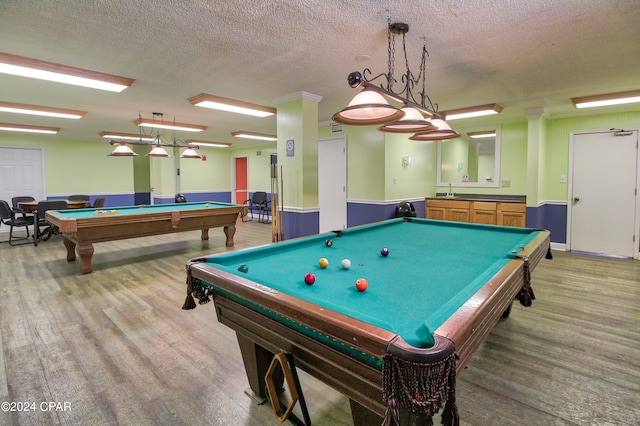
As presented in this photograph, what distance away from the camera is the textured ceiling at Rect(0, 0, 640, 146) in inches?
84.4

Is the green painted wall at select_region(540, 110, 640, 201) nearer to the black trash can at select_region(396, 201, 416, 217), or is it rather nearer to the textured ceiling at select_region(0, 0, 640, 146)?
the textured ceiling at select_region(0, 0, 640, 146)

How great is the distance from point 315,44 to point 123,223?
11.6 ft

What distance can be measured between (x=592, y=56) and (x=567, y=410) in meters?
2.98

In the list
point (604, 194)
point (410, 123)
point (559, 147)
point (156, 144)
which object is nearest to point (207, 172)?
point (156, 144)

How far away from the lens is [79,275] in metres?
4.17

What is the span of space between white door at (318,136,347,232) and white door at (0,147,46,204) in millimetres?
7284

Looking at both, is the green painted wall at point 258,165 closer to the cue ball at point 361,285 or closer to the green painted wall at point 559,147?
the green painted wall at point 559,147

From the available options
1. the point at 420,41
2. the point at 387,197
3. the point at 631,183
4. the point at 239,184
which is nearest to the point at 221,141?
the point at 239,184

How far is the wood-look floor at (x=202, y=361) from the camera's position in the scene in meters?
1.74

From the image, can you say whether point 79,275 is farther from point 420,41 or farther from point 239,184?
point 239,184

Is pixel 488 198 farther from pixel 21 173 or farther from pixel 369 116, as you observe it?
pixel 21 173

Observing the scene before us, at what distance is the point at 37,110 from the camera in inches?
195

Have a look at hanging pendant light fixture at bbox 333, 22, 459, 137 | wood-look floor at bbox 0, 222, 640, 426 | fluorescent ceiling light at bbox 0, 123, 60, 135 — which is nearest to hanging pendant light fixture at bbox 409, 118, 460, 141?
hanging pendant light fixture at bbox 333, 22, 459, 137

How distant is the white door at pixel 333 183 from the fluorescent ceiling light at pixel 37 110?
4.20m
